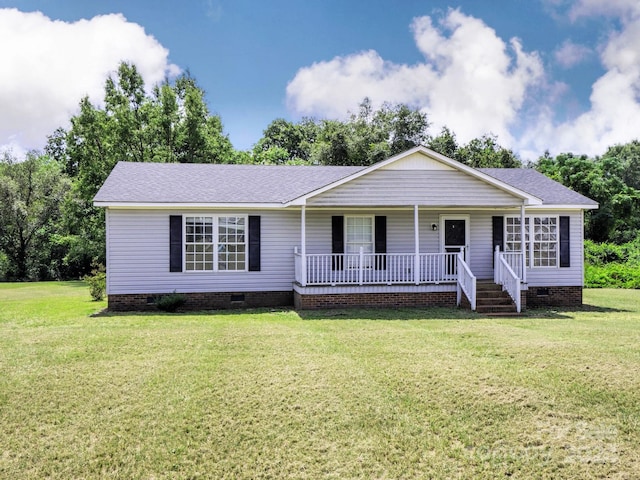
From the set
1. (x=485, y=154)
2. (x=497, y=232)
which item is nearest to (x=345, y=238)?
(x=497, y=232)

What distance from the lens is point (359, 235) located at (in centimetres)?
1530

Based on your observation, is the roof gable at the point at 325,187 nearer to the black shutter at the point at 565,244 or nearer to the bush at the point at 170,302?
the black shutter at the point at 565,244

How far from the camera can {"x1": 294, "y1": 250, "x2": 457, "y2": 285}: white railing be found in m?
13.9

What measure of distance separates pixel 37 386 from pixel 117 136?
25315 mm

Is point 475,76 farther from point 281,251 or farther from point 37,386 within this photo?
point 37,386

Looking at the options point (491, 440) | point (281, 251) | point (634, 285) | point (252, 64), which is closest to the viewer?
point (491, 440)

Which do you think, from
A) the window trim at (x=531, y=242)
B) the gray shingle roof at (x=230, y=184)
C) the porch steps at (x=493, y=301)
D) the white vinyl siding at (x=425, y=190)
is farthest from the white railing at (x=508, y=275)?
the gray shingle roof at (x=230, y=184)

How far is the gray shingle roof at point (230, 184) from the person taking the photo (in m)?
14.3

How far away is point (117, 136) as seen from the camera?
2905 centimetres

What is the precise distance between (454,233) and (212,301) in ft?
25.8

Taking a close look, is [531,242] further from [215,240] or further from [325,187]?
[215,240]

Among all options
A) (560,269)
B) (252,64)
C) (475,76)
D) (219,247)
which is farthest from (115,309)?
(475,76)

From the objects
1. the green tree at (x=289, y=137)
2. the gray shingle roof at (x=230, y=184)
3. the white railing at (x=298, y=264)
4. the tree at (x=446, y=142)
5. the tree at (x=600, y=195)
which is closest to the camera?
the white railing at (x=298, y=264)

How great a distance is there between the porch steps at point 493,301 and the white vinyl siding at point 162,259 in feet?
18.0
